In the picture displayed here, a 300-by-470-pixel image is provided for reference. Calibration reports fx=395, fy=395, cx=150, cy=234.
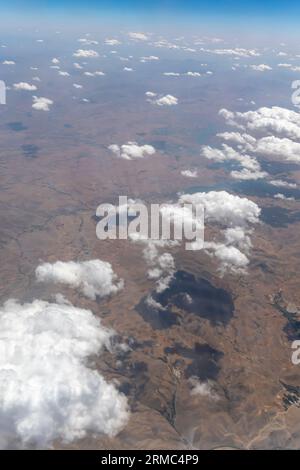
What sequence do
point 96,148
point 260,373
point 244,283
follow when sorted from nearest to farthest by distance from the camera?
1. point 260,373
2. point 244,283
3. point 96,148

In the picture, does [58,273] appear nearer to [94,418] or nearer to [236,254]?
[94,418]

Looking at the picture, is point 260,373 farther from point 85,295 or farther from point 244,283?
point 85,295

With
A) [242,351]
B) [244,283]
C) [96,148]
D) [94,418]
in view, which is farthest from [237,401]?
[96,148]

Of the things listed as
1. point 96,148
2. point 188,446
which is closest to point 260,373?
point 188,446

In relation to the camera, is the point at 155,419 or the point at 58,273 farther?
the point at 58,273

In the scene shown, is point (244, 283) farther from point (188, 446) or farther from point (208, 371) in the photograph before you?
point (188, 446)

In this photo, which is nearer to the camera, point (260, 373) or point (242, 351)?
point (260, 373)

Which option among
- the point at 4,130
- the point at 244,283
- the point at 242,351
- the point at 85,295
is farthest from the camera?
the point at 4,130

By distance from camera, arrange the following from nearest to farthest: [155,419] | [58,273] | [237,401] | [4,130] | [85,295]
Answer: [155,419], [237,401], [85,295], [58,273], [4,130]

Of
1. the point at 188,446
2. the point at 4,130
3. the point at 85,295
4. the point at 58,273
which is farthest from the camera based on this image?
the point at 4,130
